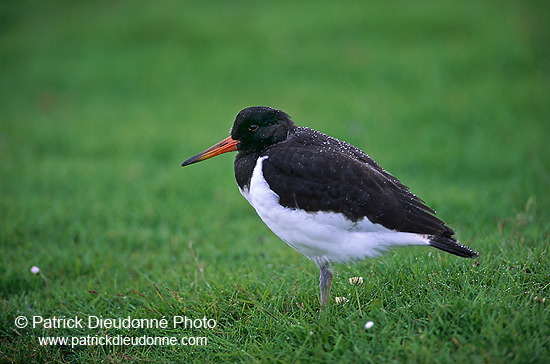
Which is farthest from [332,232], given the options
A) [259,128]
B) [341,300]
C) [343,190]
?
[259,128]

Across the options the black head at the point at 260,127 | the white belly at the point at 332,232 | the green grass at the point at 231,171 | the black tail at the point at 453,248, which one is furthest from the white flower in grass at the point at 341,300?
the black head at the point at 260,127

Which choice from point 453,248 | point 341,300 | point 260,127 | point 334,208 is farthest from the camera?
point 260,127

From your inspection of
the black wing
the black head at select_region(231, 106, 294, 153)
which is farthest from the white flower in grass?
the black head at select_region(231, 106, 294, 153)

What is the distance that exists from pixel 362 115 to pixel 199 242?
174 inches

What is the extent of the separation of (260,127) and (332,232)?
1030mm

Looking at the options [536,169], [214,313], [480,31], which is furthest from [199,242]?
[480,31]

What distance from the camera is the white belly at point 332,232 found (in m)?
3.71

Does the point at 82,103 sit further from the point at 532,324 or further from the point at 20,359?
the point at 532,324

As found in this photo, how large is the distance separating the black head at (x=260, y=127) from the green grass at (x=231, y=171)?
1.17 metres

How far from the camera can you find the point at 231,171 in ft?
26.5

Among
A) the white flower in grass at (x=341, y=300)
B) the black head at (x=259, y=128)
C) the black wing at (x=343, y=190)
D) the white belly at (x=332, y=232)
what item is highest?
the black head at (x=259, y=128)

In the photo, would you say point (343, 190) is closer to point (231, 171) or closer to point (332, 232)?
point (332, 232)

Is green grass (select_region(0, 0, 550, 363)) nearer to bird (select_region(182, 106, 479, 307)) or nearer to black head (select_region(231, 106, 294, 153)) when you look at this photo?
bird (select_region(182, 106, 479, 307))

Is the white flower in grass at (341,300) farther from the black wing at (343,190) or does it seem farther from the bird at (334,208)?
the black wing at (343,190)
